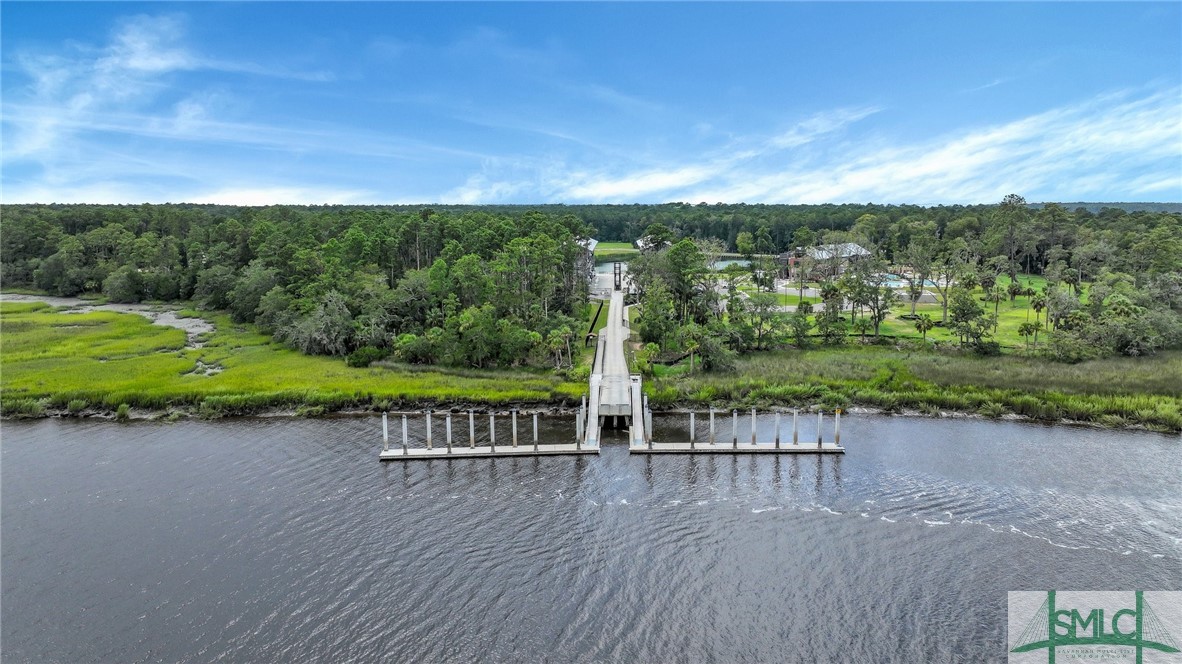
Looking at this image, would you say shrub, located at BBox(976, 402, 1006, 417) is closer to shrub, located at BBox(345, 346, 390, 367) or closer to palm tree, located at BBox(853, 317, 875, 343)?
palm tree, located at BBox(853, 317, 875, 343)

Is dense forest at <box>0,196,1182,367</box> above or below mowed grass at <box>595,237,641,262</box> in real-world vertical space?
below

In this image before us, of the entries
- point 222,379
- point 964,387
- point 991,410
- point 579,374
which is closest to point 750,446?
point 579,374

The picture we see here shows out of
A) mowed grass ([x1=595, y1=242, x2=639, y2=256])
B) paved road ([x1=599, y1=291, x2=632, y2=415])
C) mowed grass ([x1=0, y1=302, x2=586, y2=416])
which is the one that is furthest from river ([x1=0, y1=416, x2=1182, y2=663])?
mowed grass ([x1=595, y1=242, x2=639, y2=256])

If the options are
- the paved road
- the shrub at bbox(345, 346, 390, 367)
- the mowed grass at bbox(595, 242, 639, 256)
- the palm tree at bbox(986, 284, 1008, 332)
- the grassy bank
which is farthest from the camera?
the mowed grass at bbox(595, 242, 639, 256)

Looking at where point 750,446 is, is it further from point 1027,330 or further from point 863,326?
point 1027,330

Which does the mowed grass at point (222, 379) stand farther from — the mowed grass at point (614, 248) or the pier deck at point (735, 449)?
the mowed grass at point (614, 248)

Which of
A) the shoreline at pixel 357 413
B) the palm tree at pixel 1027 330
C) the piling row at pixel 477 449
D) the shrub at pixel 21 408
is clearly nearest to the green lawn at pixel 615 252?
the palm tree at pixel 1027 330

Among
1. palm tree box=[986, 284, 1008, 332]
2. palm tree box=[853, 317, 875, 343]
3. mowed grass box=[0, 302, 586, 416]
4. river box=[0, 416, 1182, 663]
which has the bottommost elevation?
river box=[0, 416, 1182, 663]

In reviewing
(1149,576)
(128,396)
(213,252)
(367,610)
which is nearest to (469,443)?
(367,610)
